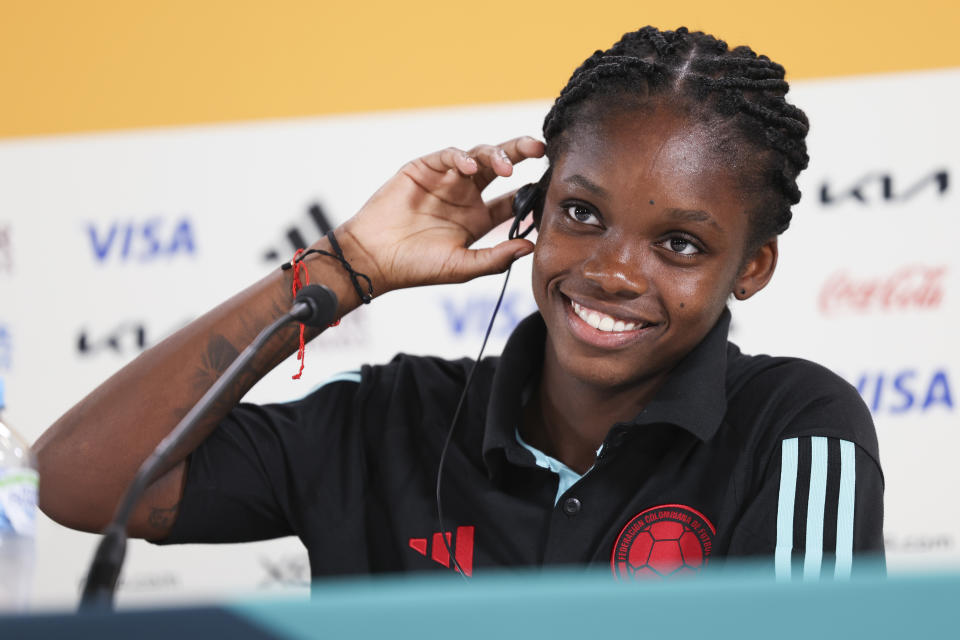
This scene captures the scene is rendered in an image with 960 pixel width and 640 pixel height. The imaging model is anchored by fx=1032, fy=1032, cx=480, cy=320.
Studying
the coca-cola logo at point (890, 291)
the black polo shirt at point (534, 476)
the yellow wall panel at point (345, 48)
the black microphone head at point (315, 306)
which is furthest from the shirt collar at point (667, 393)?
the yellow wall panel at point (345, 48)

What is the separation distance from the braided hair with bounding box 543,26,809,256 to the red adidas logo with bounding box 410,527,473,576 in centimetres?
50

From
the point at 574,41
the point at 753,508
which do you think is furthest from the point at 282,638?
the point at 574,41

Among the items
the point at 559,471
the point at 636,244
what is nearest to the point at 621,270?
the point at 636,244

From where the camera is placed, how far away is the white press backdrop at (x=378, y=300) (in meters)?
2.07

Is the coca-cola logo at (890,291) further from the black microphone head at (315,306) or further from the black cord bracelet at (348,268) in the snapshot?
the black microphone head at (315,306)

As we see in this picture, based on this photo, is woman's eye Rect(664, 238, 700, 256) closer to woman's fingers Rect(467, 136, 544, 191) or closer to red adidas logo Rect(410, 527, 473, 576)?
woman's fingers Rect(467, 136, 544, 191)

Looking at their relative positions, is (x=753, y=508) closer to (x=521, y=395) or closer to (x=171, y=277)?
(x=521, y=395)

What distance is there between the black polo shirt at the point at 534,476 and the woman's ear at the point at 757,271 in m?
0.06

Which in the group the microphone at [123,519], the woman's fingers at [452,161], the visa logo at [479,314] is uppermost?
the woman's fingers at [452,161]

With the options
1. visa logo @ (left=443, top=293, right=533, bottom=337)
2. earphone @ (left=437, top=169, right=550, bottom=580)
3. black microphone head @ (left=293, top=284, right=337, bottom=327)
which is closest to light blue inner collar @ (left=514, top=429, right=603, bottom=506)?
earphone @ (left=437, top=169, right=550, bottom=580)

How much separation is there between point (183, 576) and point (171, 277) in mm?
652

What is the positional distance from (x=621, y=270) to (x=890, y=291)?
1.08 meters

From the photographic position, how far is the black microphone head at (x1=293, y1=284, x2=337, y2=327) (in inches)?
39.6

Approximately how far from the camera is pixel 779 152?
1238 millimetres
